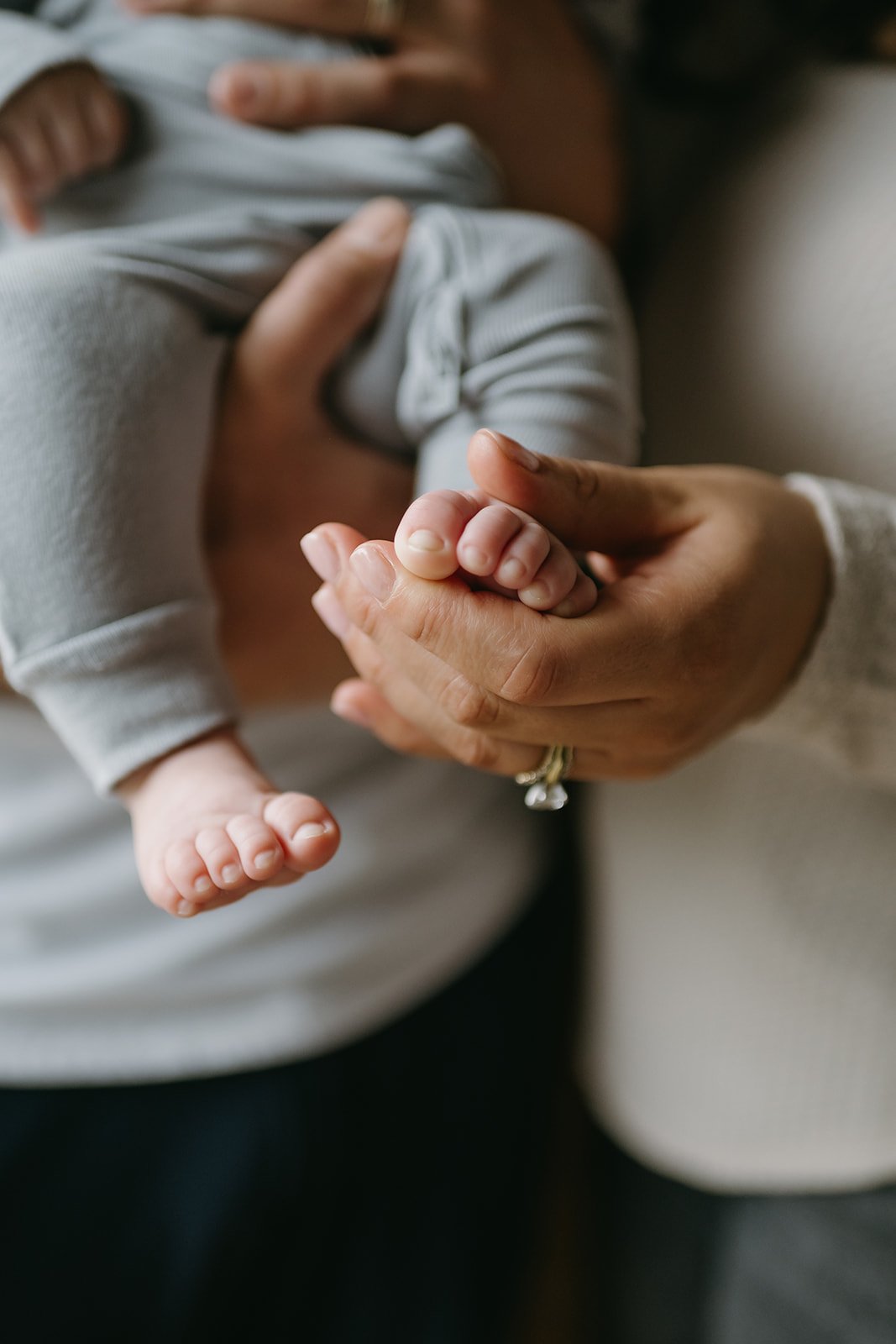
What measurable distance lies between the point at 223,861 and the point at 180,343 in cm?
27

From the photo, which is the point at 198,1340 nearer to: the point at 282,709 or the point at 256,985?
the point at 256,985

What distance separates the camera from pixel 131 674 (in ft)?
1.39

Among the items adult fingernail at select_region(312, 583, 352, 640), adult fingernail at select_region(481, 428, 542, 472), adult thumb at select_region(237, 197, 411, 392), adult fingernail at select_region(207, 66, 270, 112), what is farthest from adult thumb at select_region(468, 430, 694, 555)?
adult fingernail at select_region(207, 66, 270, 112)

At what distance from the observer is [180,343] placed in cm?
47

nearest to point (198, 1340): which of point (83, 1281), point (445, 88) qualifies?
point (83, 1281)

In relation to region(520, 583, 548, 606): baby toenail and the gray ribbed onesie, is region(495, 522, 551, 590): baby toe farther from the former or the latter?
the gray ribbed onesie

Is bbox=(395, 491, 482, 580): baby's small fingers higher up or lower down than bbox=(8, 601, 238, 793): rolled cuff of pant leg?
higher up

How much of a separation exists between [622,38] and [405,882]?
67 centimetres

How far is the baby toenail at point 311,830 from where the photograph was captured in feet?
1.14

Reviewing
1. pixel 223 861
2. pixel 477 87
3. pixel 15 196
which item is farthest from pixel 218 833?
pixel 477 87

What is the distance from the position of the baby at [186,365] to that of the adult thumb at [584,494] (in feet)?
0.04

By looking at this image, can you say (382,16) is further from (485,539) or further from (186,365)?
(485,539)

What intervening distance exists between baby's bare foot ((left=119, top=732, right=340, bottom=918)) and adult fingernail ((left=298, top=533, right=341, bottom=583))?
0.09m

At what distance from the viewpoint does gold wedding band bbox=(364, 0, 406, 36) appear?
59cm
